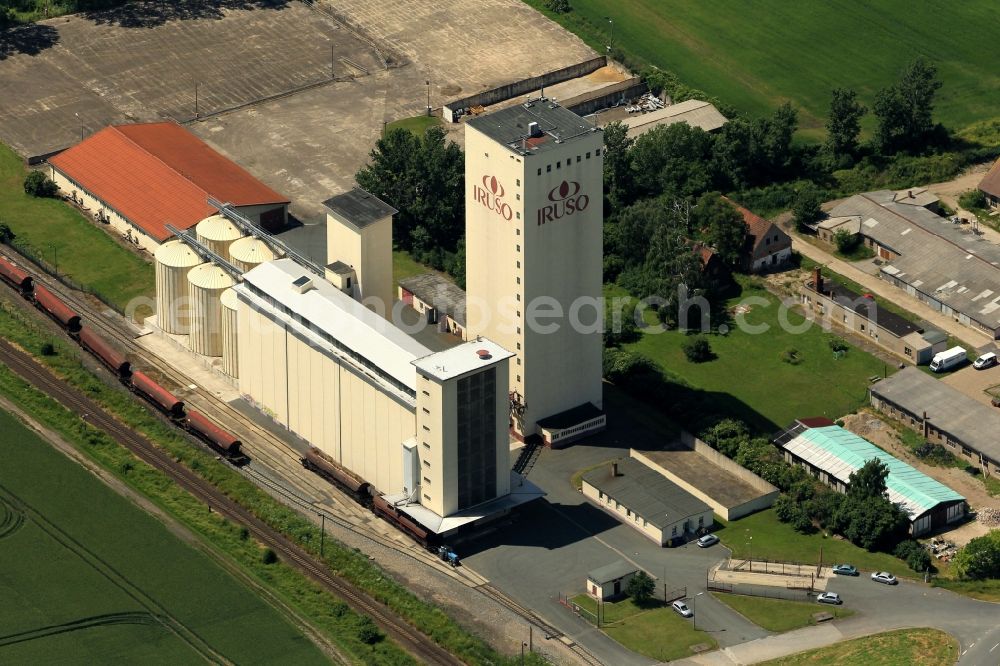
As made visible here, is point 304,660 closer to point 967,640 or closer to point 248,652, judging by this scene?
point 248,652

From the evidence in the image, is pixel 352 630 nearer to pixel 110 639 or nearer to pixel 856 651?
pixel 110 639

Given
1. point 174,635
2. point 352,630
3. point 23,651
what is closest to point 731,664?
point 352,630

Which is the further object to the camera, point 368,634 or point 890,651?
point 368,634

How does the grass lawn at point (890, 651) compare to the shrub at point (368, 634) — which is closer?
the grass lawn at point (890, 651)

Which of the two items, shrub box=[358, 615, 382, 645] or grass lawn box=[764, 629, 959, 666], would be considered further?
shrub box=[358, 615, 382, 645]

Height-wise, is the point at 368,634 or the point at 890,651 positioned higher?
the point at 890,651

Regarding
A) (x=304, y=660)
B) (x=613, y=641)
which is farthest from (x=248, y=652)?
(x=613, y=641)
